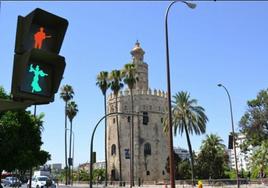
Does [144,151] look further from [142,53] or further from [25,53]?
[25,53]

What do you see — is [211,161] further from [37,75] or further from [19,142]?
[37,75]

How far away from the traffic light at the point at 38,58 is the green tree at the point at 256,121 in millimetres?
62388

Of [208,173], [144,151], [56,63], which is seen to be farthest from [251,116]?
[56,63]

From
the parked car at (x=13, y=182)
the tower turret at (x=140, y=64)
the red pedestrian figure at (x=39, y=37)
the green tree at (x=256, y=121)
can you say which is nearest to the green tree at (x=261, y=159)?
the green tree at (x=256, y=121)

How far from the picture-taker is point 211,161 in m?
79.1

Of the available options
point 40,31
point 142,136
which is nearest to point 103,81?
point 142,136

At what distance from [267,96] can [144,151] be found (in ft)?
103

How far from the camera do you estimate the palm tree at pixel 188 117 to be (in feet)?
183

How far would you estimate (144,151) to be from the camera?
3408 inches

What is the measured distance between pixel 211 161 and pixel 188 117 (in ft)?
84.4

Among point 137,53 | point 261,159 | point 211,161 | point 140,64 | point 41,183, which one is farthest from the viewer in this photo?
point 137,53

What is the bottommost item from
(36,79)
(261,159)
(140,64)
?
(36,79)

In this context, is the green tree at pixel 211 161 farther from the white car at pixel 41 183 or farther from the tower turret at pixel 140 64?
the white car at pixel 41 183

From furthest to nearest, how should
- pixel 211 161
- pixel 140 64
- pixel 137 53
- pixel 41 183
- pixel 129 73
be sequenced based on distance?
pixel 137 53, pixel 140 64, pixel 211 161, pixel 129 73, pixel 41 183
